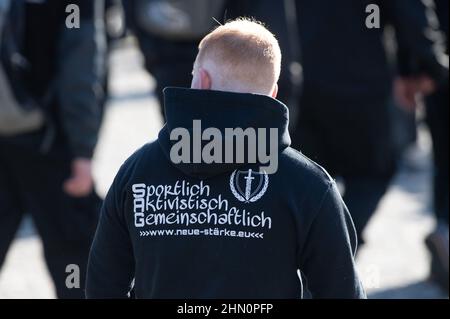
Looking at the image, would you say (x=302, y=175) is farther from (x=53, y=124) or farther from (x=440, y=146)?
(x=440, y=146)

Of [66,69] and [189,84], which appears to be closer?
[66,69]

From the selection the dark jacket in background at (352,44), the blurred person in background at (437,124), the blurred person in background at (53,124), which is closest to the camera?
the blurred person in background at (53,124)

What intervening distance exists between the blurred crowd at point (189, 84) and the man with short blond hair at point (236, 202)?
1.65m

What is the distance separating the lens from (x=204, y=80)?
2.73m

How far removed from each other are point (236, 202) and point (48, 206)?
183 centimetres

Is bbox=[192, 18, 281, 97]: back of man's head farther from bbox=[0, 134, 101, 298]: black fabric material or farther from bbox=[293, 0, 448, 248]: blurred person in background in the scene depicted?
bbox=[293, 0, 448, 248]: blurred person in background

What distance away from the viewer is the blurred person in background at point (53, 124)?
4.30 metres

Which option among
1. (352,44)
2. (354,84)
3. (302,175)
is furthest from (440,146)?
(302,175)

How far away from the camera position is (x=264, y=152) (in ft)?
8.90

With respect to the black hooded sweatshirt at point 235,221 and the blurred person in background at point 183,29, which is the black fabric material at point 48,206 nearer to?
the blurred person in background at point 183,29

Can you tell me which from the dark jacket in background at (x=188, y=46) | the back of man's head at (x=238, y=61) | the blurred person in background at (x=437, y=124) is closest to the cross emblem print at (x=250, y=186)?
the back of man's head at (x=238, y=61)

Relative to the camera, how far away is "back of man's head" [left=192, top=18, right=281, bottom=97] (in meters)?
2.69

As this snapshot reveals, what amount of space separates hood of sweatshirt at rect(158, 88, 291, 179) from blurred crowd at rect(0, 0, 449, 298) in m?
1.65
